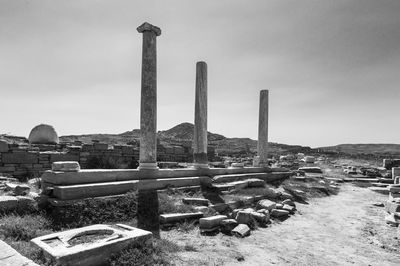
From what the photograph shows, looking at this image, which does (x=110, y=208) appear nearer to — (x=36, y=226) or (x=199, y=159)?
(x=36, y=226)

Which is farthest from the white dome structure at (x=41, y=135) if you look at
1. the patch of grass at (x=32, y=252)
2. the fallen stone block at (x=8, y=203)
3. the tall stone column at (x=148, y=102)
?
the patch of grass at (x=32, y=252)

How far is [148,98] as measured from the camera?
9.38 meters

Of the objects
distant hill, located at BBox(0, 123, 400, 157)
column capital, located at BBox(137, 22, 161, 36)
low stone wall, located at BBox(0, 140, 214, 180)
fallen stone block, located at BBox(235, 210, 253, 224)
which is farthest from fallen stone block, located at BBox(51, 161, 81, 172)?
distant hill, located at BBox(0, 123, 400, 157)

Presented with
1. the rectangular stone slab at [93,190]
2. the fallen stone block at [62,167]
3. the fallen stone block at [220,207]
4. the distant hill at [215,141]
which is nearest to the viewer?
the rectangular stone slab at [93,190]

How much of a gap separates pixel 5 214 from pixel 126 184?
284 cm

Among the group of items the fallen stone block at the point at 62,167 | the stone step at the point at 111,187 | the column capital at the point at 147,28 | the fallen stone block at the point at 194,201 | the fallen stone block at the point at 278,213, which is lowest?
the fallen stone block at the point at 278,213

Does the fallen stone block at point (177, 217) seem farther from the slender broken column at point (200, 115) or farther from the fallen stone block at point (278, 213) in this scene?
the slender broken column at point (200, 115)

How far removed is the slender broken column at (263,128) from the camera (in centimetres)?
1501

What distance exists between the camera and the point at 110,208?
6688 mm

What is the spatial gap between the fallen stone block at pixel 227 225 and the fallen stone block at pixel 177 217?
780mm

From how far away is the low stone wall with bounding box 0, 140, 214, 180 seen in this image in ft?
39.2

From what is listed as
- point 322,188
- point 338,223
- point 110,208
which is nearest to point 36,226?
point 110,208

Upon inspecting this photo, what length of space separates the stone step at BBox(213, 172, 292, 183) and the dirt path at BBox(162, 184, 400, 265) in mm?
3133

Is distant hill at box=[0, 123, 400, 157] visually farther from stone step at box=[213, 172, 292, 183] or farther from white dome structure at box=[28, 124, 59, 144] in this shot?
stone step at box=[213, 172, 292, 183]
